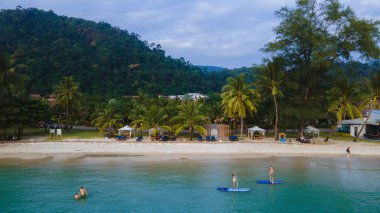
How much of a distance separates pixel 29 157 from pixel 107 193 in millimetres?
17371

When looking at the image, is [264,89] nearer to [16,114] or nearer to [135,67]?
[16,114]

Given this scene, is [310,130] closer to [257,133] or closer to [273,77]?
[257,133]

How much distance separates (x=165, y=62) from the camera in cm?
15000

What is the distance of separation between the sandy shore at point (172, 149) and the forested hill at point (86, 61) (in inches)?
2132

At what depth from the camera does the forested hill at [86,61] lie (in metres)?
108

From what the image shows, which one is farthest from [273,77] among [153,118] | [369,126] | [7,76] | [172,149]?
[7,76]

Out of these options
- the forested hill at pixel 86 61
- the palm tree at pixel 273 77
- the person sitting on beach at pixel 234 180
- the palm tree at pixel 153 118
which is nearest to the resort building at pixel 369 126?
the palm tree at pixel 273 77

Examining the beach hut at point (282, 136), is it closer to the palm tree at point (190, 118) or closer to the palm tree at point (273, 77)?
the palm tree at point (273, 77)

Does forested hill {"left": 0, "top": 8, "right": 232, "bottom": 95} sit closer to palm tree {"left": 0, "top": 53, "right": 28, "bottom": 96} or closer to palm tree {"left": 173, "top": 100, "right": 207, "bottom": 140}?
palm tree {"left": 0, "top": 53, "right": 28, "bottom": 96}

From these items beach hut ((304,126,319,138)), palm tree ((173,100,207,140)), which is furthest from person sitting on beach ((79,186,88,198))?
beach hut ((304,126,319,138))

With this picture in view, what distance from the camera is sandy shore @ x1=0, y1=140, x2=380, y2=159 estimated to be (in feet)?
132

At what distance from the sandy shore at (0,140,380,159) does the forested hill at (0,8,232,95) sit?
178 feet

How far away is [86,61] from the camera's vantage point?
122 m

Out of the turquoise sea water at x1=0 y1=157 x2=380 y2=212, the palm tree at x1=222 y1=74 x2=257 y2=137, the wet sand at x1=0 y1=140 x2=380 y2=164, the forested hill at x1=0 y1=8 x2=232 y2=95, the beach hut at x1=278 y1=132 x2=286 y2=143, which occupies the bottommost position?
the turquoise sea water at x1=0 y1=157 x2=380 y2=212
